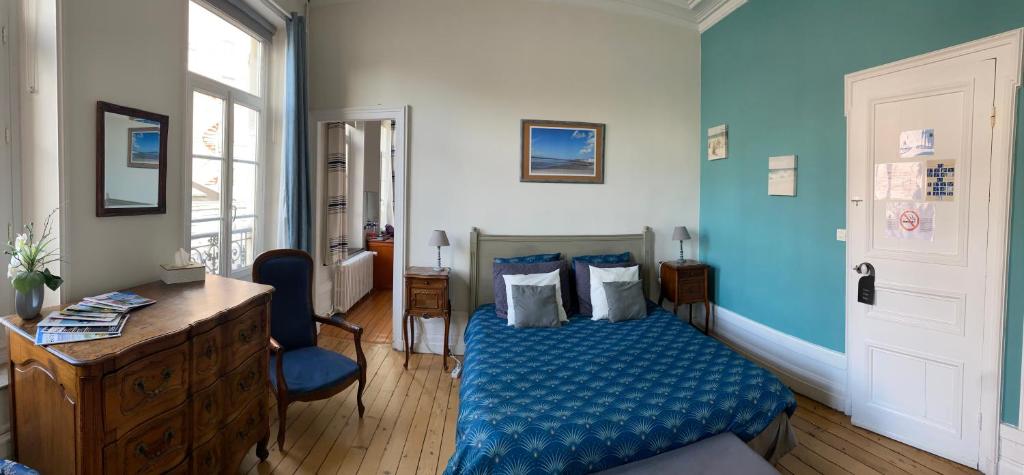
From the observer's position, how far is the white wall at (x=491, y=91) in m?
3.82

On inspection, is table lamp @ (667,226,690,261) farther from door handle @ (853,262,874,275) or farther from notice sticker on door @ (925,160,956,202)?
notice sticker on door @ (925,160,956,202)

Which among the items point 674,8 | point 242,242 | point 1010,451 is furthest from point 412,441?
point 674,8

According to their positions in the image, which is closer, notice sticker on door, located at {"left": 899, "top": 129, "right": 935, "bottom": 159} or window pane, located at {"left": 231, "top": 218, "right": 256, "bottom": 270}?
notice sticker on door, located at {"left": 899, "top": 129, "right": 935, "bottom": 159}

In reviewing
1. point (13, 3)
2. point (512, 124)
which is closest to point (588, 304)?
point (512, 124)

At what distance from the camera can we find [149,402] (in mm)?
1537

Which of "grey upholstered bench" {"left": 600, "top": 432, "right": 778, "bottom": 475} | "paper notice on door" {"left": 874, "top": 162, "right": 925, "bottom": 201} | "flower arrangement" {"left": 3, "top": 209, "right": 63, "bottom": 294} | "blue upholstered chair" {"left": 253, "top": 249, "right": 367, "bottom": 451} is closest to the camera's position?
"flower arrangement" {"left": 3, "top": 209, "right": 63, "bottom": 294}

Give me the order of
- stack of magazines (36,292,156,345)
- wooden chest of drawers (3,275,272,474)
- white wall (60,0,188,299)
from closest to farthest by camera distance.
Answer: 1. wooden chest of drawers (3,275,272,474)
2. stack of magazines (36,292,156,345)
3. white wall (60,0,188,299)

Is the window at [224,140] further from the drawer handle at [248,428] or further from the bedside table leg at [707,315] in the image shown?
the bedside table leg at [707,315]

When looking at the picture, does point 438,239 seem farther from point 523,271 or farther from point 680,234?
point 680,234

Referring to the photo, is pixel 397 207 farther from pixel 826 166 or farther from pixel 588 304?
pixel 826 166

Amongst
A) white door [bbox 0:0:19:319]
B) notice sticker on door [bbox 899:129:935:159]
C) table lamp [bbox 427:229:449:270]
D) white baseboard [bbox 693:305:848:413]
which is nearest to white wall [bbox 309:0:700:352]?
table lamp [bbox 427:229:449:270]

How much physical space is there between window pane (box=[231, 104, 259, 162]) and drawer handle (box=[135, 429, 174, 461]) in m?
2.20

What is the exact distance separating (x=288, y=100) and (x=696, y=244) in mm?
4054

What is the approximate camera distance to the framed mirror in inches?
80.2
